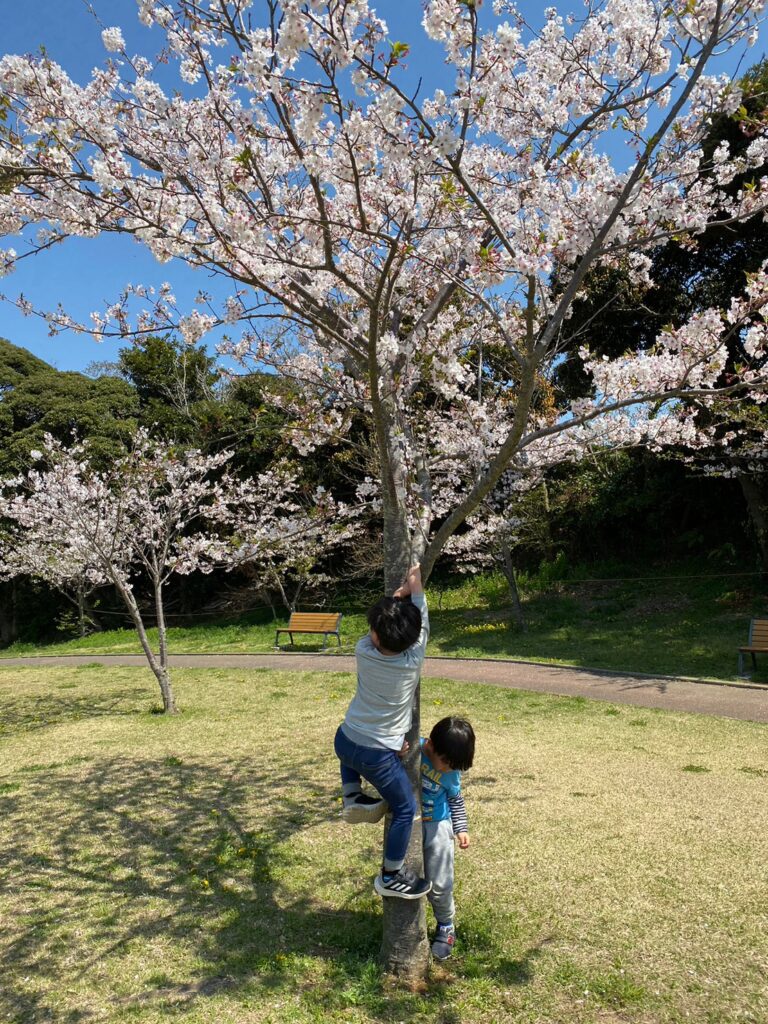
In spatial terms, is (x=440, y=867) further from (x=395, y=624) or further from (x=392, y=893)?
(x=395, y=624)

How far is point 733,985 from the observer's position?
249 cm

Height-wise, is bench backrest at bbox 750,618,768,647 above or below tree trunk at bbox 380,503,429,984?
above

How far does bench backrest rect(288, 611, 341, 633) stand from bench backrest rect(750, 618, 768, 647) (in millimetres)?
7063

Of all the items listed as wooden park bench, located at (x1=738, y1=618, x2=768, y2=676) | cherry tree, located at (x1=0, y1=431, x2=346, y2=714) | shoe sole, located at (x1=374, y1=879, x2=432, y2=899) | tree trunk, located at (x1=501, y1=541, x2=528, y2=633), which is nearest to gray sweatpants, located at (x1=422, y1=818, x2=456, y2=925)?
shoe sole, located at (x1=374, y1=879, x2=432, y2=899)

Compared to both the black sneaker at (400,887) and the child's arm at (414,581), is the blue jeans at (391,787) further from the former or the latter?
the child's arm at (414,581)

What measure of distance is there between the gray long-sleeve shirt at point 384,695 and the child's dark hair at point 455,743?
22cm

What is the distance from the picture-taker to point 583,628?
1227 centimetres

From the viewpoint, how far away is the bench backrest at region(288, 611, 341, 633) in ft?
42.3

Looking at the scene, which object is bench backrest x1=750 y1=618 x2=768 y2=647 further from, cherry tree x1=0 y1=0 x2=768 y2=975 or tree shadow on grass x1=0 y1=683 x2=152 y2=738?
tree shadow on grass x1=0 y1=683 x2=152 y2=738

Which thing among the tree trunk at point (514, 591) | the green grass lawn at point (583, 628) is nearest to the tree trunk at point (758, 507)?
the green grass lawn at point (583, 628)

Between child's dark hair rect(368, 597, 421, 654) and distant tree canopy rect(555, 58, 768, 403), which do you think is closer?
child's dark hair rect(368, 597, 421, 654)

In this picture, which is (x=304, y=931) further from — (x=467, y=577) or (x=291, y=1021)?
(x=467, y=577)

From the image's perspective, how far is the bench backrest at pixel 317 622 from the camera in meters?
12.9

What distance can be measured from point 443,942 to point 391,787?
2.64 ft
